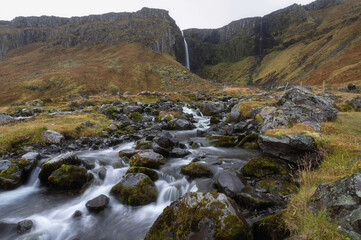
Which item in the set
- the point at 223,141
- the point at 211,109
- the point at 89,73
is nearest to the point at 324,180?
the point at 223,141

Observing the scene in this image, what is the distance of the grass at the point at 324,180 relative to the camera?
3500 mm

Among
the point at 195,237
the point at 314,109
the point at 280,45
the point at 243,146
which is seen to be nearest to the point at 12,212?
the point at 195,237

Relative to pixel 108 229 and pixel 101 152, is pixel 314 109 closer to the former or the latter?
pixel 108 229

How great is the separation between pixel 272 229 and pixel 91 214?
22.5 feet

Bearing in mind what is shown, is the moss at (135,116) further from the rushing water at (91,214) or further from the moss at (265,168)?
the moss at (265,168)

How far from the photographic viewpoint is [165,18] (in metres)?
132

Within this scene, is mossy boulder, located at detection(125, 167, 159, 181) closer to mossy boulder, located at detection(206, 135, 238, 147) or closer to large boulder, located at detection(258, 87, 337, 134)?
mossy boulder, located at detection(206, 135, 238, 147)

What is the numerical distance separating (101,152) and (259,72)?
117 metres

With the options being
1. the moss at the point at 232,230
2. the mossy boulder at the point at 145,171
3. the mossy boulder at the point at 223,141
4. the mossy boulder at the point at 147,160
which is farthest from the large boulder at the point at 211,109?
the moss at the point at 232,230

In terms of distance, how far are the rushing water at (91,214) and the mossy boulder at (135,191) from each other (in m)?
0.24

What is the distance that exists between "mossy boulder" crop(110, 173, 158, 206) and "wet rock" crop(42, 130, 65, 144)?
973cm

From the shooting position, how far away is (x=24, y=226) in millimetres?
6910

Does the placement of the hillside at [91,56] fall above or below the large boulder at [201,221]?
above

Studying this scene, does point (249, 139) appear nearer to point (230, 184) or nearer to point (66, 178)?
point (230, 184)
